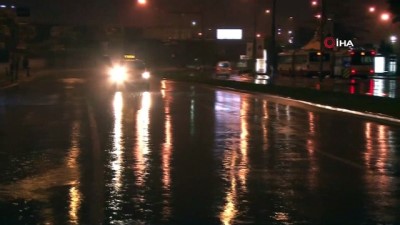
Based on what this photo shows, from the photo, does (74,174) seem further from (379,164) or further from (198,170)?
(379,164)

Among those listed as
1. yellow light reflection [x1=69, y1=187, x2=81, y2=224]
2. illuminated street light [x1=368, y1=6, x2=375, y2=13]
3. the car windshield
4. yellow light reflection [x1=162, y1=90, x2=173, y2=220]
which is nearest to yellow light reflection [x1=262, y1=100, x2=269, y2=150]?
yellow light reflection [x1=162, y1=90, x2=173, y2=220]

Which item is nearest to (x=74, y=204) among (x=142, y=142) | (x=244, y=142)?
(x=142, y=142)

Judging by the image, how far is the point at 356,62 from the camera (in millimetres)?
65375

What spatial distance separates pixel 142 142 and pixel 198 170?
4236mm

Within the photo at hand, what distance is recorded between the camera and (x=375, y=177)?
11.1m

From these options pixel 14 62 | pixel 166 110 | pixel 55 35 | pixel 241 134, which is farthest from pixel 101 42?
pixel 241 134

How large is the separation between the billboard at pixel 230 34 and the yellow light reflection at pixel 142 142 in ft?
439

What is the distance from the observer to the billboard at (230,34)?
160 meters

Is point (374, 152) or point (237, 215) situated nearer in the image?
point (237, 215)

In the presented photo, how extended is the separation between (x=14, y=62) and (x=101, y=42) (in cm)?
7258

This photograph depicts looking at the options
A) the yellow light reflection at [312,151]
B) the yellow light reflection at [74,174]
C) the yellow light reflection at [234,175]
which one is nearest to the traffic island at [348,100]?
the yellow light reflection at [312,151]

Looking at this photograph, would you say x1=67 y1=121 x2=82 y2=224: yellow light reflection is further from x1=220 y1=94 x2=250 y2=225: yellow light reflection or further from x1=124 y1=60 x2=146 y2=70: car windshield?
x1=124 y1=60 x2=146 y2=70: car windshield

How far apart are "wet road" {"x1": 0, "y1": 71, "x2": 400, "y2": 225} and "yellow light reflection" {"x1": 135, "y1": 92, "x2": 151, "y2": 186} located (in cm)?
3

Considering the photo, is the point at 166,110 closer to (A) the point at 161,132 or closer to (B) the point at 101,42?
(A) the point at 161,132
